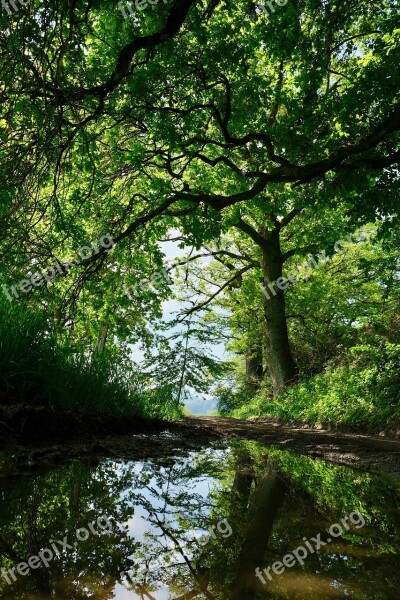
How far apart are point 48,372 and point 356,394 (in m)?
7.45

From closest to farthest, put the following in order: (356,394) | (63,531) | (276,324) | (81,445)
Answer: (63,531)
(81,445)
(356,394)
(276,324)

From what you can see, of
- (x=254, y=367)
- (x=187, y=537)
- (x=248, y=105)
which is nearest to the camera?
(x=187, y=537)

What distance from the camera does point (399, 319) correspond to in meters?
11.3

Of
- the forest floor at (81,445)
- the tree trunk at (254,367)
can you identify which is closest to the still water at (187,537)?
the forest floor at (81,445)

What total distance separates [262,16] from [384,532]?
33.4ft

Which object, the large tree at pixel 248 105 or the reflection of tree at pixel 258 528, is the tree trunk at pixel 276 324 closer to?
the large tree at pixel 248 105

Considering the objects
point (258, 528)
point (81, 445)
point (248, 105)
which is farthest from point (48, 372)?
point (248, 105)

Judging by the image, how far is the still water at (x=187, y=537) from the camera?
117 centimetres

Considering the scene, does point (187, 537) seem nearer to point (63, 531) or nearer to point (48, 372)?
point (63, 531)

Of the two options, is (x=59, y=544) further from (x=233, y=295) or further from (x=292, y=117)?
(x=233, y=295)

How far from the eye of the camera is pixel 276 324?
14.7 metres

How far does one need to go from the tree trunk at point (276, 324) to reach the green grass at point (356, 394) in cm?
99

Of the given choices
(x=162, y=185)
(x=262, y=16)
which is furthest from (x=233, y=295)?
(x=262, y=16)

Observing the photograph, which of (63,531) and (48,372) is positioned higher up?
(48,372)
